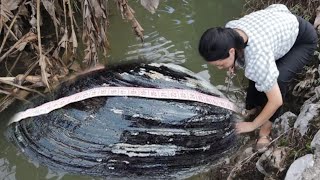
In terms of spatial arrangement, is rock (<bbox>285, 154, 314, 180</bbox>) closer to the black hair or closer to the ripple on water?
the black hair

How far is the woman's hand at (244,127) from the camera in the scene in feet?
7.95

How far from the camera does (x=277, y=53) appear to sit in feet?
7.72

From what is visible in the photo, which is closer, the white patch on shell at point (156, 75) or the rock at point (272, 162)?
the rock at point (272, 162)

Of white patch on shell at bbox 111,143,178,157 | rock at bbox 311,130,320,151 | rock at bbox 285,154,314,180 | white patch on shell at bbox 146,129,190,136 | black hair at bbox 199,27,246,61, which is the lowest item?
white patch on shell at bbox 111,143,178,157

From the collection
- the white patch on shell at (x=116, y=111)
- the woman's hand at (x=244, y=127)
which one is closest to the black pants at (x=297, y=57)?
the woman's hand at (x=244, y=127)

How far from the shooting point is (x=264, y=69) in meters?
2.13

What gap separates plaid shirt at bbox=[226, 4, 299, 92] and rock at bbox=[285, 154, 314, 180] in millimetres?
425

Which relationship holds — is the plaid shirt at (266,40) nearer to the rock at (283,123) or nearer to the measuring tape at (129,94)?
the rock at (283,123)

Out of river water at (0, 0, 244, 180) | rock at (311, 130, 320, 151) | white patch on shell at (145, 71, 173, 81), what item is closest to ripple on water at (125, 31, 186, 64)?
river water at (0, 0, 244, 180)

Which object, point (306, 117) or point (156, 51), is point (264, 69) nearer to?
point (306, 117)

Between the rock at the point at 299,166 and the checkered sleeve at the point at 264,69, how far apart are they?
41 cm

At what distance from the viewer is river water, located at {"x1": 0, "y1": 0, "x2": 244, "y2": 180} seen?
10.7ft

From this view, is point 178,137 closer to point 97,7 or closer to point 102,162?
point 102,162

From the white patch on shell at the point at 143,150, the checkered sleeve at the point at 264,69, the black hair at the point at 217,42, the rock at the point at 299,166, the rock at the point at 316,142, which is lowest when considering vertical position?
the white patch on shell at the point at 143,150
